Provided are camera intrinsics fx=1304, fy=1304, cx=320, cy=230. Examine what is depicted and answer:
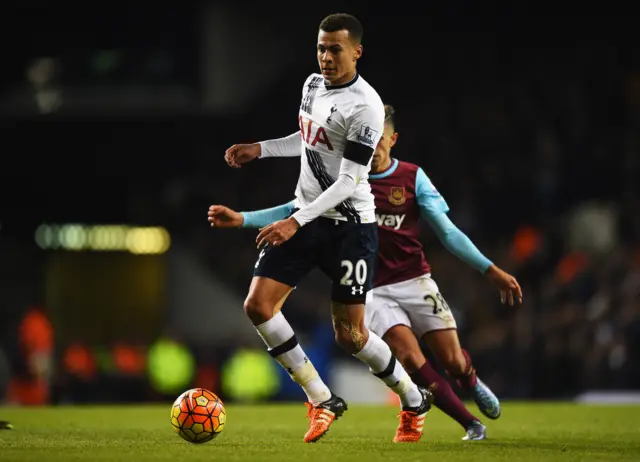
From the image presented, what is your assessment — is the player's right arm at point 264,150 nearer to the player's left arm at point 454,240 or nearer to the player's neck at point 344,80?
the player's neck at point 344,80

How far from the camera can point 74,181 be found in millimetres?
23234

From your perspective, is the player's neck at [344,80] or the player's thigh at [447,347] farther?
the player's thigh at [447,347]

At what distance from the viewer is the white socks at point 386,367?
23.8 feet

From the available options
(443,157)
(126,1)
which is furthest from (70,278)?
(443,157)

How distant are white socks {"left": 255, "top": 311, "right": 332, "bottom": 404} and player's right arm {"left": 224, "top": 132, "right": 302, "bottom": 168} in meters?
0.93

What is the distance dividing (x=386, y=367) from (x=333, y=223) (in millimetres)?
874

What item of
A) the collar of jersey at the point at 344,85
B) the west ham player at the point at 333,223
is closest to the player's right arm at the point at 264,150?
the west ham player at the point at 333,223

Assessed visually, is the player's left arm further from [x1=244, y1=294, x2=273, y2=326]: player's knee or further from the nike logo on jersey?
[x1=244, y1=294, x2=273, y2=326]: player's knee

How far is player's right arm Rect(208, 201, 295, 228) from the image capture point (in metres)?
6.89

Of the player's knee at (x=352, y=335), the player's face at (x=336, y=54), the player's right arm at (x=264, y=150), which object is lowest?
the player's knee at (x=352, y=335)

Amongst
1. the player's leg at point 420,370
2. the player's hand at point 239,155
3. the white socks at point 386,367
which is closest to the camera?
the white socks at point 386,367

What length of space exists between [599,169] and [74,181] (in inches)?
368

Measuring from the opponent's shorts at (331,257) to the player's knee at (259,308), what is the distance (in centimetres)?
14

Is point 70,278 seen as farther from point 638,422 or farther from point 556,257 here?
point 638,422
